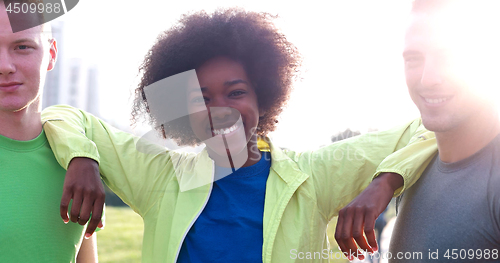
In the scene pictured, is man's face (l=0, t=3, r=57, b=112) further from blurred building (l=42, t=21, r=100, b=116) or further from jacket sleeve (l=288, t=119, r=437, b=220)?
blurred building (l=42, t=21, r=100, b=116)

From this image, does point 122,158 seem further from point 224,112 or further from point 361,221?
point 361,221

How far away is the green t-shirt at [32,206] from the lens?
2.02m

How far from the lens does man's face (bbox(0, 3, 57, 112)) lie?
6.71 ft

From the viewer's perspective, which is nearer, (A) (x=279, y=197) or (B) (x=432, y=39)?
(B) (x=432, y=39)

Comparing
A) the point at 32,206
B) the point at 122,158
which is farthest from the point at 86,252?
the point at 122,158

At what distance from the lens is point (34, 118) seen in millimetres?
2240

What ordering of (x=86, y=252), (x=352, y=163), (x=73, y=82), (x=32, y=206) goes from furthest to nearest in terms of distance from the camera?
(x=73, y=82) < (x=86, y=252) < (x=352, y=163) < (x=32, y=206)

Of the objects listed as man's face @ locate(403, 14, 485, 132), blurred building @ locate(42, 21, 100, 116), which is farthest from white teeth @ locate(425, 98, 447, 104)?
blurred building @ locate(42, 21, 100, 116)

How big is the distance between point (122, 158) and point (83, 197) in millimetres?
347

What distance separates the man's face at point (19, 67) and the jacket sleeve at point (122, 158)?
0.22 m

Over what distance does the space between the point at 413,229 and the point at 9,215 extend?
68.8 inches

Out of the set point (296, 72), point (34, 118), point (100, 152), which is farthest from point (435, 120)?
point (34, 118)

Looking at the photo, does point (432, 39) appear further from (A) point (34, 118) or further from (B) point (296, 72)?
(A) point (34, 118)

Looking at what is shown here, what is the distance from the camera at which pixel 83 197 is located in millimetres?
1970
